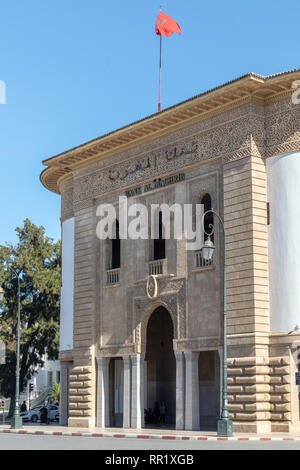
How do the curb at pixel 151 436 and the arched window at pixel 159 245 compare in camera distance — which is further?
the arched window at pixel 159 245

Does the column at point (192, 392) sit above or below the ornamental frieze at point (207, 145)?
below

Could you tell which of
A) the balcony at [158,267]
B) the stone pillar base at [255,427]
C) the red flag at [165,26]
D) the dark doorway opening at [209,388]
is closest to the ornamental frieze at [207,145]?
the balcony at [158,267]

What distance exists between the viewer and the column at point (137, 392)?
110 ft

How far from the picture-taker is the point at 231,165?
30438 millimetres

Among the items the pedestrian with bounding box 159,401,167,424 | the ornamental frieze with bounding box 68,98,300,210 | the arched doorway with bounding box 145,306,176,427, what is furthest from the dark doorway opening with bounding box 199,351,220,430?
the ornamental frieze with bounding box 68,98,300,210

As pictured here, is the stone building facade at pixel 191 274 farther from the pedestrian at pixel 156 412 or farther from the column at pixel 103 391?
the pedestrian at pixel 156 412

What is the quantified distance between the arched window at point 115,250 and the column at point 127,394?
447 cm

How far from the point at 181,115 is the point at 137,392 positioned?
11684mm

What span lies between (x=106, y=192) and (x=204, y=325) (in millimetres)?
9017

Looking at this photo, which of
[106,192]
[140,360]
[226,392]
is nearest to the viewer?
[226,392]

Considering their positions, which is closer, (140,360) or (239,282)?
(239,282)
